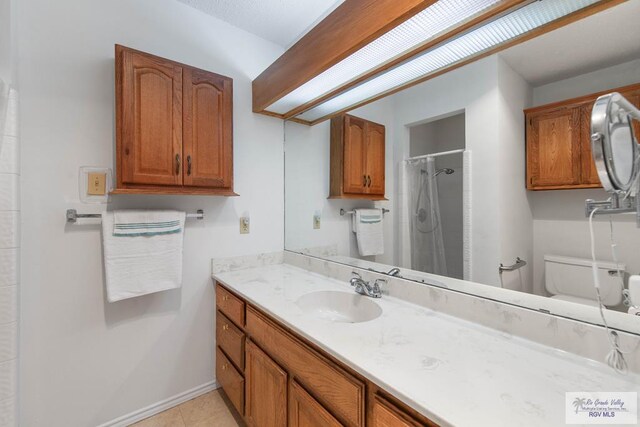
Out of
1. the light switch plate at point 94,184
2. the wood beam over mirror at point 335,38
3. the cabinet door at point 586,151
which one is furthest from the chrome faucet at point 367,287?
the light switch plate at point 94,184

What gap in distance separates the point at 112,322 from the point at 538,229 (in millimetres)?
2102

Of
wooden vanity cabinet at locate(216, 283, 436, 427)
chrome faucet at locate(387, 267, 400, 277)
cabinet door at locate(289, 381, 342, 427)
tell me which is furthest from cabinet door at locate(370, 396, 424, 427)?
chrome faucet at locate(387, 267, 400, 277)

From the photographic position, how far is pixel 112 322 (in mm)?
1548

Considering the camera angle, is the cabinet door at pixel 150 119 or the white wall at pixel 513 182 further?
the cabinet door at pixel 150 119

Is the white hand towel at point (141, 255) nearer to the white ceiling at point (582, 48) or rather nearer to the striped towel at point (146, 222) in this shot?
the striped towel at point (146, 222)

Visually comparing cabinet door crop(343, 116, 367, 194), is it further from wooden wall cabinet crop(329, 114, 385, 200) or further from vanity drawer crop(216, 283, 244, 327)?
vanity drawer crop(216, 283, 244, 327)

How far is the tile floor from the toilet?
1732 mm

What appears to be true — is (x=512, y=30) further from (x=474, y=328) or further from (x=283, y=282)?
(x=283, y=282)

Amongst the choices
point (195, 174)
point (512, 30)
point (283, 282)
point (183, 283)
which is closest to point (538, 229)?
point (512, 30)

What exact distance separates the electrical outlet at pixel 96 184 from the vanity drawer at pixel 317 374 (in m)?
1.10

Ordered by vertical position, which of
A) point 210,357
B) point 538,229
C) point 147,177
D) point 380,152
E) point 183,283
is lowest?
point 210,357

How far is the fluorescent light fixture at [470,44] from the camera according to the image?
→ 892mm

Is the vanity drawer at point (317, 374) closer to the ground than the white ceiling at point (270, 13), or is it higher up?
closer to the ground

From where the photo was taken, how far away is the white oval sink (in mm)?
1381
